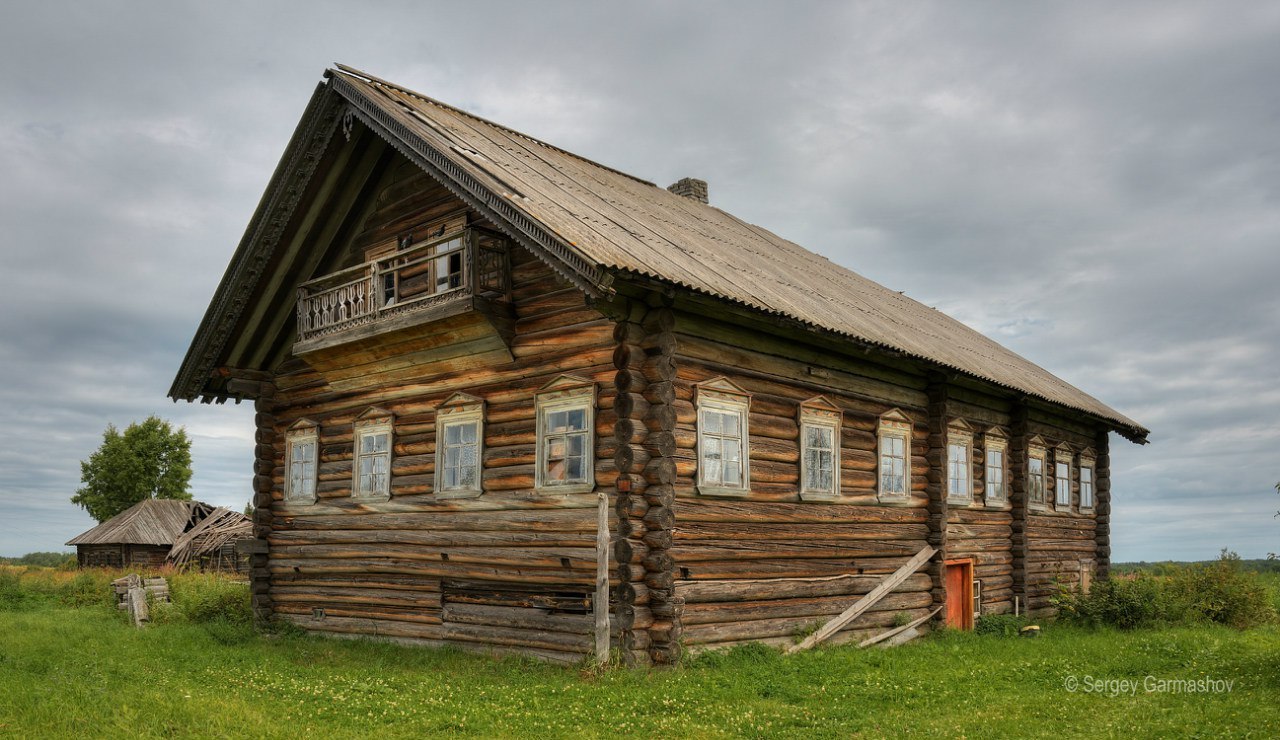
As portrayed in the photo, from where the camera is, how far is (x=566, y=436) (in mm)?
14289

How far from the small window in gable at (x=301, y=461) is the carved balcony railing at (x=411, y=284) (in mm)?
2026

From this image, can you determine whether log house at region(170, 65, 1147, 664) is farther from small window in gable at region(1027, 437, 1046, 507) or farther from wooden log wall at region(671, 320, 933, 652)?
small window in gable at region(1027, 437, 1046, 507)

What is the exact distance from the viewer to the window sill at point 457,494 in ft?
50.6

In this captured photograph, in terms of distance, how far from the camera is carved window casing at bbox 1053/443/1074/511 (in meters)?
24.8

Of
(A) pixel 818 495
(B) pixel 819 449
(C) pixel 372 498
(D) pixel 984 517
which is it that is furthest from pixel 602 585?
(D) pixel 984 517

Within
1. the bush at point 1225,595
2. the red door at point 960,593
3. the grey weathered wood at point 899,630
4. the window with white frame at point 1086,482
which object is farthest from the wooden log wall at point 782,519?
the window with white frame at point 1086,482

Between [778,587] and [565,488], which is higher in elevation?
[565,488]

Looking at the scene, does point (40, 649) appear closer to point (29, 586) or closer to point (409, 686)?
point (409, 686)

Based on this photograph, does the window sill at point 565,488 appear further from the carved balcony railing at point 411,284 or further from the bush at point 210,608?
the bush at point 210,608

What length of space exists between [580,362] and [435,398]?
354 cm

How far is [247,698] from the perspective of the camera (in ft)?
40.4

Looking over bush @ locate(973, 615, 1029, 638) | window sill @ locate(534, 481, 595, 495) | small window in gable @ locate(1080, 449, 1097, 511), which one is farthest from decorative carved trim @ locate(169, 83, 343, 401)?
small window in gable @ locate(1080, 449, 1097, 511)

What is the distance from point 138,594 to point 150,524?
861 inches

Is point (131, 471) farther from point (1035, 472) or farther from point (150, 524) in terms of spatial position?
point (1035, 472)
